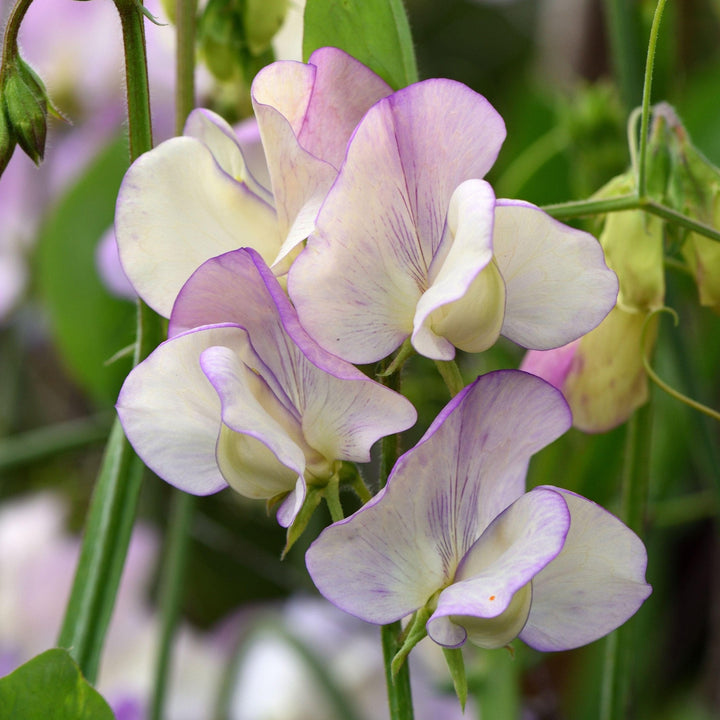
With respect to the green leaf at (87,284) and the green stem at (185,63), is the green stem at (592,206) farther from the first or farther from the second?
the green leaf at (87,284)

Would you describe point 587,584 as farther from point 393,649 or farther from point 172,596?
point 172,596

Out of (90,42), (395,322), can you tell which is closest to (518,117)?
(90,42)

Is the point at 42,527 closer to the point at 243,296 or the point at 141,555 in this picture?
the point at 141,555

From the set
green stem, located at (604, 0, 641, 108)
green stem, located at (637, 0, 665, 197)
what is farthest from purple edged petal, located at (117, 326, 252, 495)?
green stem, located at (604, 0, 641, 108)

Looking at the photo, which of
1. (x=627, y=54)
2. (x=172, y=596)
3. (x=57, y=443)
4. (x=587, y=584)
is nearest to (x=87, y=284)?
(x=57, y=443)

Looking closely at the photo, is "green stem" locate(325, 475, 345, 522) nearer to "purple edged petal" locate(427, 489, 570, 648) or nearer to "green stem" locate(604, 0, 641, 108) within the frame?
"purple edged petal" locate(427, 489, 570, 648)

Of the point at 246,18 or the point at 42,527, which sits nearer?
the point at 246,18

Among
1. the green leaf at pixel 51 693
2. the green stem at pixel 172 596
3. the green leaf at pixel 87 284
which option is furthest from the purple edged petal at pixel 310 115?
the green leaf at pixel 87 284
